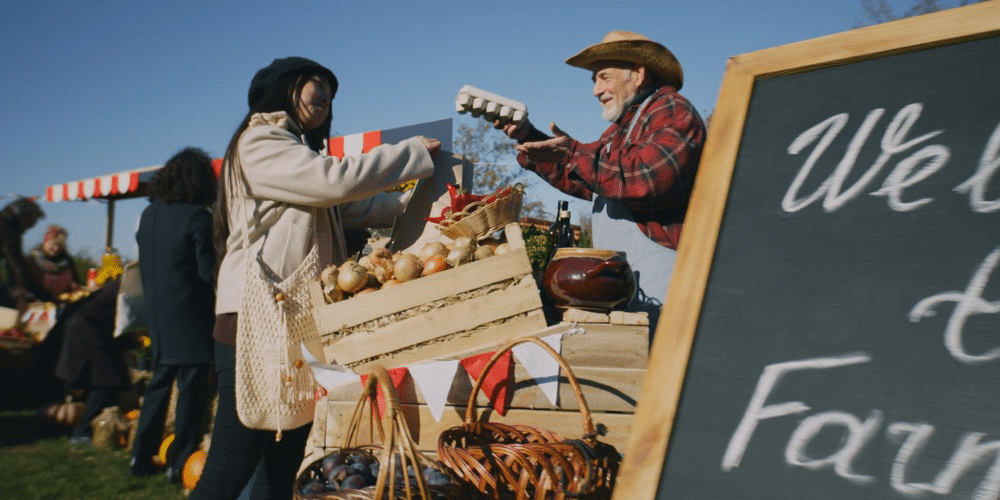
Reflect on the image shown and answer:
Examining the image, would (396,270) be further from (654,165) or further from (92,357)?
(92,357)

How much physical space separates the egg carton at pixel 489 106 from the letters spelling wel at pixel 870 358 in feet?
4.75

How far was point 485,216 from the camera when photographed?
2330 millimetres

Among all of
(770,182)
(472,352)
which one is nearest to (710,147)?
(770,182)

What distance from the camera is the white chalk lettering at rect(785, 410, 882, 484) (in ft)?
3.14

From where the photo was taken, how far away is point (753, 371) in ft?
3.48

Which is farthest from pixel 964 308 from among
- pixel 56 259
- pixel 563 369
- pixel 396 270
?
pixel 56 259

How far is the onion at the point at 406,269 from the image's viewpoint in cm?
224

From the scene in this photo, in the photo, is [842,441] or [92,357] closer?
[842,441]

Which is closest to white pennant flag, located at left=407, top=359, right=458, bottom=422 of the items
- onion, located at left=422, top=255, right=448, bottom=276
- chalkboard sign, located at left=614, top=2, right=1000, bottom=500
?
onion, located at left=422, top=255, right=448, bottom=276

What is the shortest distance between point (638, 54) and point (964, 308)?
1744 mm

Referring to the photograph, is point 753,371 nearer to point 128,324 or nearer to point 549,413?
point 549,413

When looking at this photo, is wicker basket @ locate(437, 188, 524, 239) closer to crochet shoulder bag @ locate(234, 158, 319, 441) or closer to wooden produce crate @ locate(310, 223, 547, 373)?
wooden produce crate @ locate(310, 223, 547, 373)

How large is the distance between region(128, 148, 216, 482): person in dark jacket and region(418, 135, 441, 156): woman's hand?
6.61ft

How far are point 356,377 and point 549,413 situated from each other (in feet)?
1.92
